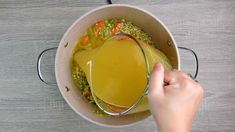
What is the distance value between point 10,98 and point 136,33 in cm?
30

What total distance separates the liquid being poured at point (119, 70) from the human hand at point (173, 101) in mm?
124

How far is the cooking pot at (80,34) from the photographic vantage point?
68 cm

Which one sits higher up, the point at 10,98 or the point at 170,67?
the point at 170,67

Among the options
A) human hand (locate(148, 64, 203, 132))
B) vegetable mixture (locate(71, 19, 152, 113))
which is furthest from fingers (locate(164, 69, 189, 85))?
vegetable mixture (locate(71, 19, 152, 113))

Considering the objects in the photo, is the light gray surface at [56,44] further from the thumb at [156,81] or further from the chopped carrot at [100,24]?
the thumb at [156,81]

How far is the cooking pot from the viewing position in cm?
68

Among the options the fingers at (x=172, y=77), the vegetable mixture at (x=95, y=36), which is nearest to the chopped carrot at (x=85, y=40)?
the vegetable mixture at (x=95, y=36)

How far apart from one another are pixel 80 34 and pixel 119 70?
0.46 ft

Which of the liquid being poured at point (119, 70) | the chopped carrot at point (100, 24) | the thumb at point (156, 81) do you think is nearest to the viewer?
the thumb at point (156, 81)

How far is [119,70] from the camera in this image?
641 mm

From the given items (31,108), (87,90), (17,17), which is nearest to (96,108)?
(87,90)

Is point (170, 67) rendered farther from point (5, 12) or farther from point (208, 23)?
point (5, 12)

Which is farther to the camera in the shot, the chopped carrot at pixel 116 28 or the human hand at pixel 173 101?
the chopped carrot at pixel 116 28

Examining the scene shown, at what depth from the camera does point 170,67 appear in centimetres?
68
